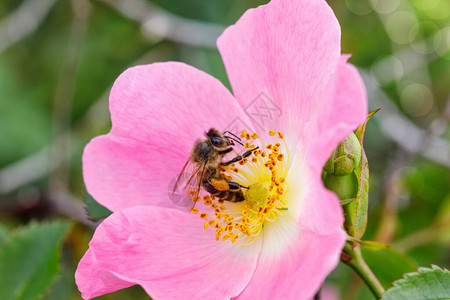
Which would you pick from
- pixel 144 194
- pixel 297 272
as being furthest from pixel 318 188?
pixel 144 194

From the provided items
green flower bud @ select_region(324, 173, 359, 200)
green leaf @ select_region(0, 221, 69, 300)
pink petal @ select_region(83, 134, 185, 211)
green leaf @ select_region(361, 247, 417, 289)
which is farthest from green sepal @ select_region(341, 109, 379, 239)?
green leaf @ select_region(0, 221, 69, 300)

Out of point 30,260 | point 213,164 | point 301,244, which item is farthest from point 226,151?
point 30,260

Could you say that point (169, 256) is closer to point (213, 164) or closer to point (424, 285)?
point (213, 164)

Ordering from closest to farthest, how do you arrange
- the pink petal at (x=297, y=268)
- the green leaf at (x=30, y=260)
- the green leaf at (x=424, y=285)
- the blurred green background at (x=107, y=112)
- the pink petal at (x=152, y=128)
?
the pink petal at (x=297, y=268) < the green leaf at (x=424, y=285) < the pink petal at (x=152, y=128) < the green leaf at (x=30, y=260) < the blurred green background at (x=107, y=112)

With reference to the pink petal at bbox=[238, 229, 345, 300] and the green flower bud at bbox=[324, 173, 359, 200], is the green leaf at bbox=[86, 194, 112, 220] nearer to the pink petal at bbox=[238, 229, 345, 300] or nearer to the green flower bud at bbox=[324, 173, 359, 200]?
the pink petal at bbox=[238, 229, 345, 300]

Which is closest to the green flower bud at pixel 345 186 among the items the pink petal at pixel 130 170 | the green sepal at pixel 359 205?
the green sepal at pixel 359 205

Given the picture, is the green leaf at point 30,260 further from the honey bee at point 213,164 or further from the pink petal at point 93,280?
the honey bee at point 213,164
